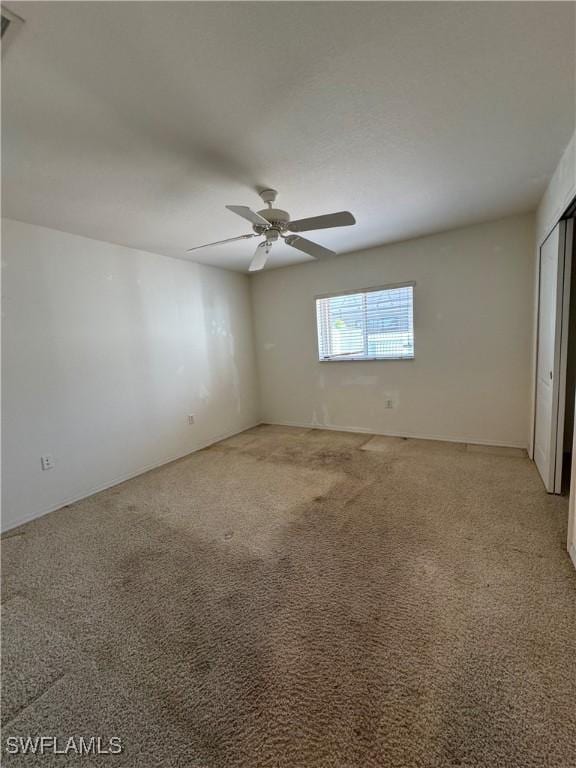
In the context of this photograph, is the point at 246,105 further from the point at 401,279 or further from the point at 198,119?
the point at 401,279

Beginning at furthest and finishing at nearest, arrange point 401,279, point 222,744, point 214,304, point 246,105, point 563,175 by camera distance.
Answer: point 214,304 → point 401,279 → point 563,175 → point 246,105 → point 222,744

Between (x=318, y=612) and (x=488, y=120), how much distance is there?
8.79ft

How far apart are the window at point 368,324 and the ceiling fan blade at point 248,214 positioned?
90.6 inches

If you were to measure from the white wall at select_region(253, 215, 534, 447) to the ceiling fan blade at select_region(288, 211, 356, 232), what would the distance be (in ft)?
6.73

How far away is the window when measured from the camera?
3945mm

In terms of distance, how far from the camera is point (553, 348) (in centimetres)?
239

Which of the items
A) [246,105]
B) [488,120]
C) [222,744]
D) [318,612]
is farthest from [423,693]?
[488,120]

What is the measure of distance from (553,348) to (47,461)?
4.16m

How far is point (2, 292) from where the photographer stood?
251 centimetres

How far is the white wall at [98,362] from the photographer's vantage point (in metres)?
2.61

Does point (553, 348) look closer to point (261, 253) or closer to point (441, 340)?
point (441, 340)

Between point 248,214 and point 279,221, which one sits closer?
point 248,214

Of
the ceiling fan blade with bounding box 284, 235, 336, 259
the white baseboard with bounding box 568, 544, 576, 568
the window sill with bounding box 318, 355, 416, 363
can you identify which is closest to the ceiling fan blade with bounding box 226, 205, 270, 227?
the ceiling fan blade with bounding box 284, 235, 336, 259

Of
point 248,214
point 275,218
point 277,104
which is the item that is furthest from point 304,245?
point 277,104
